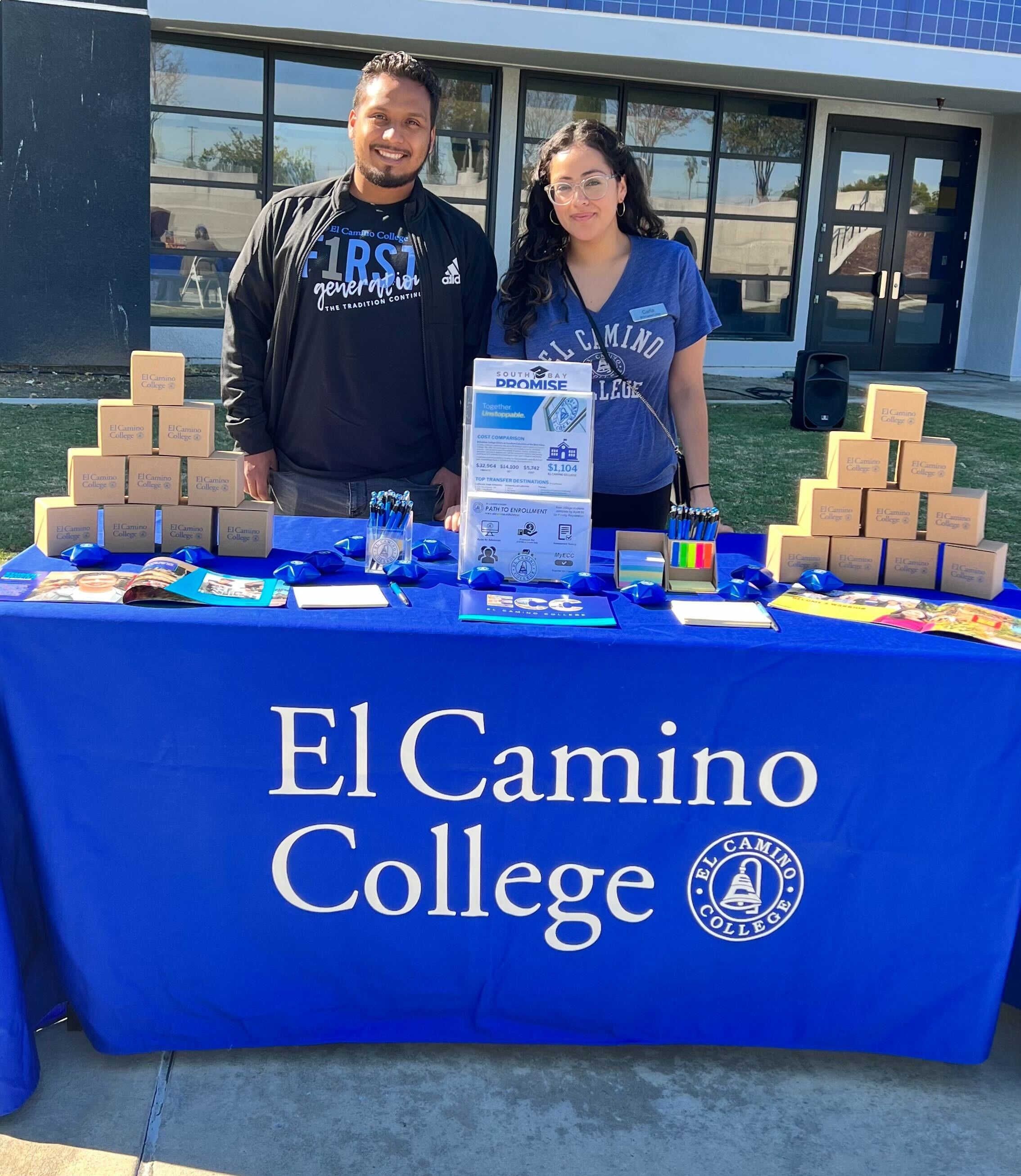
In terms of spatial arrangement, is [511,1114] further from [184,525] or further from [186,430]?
[186,430]

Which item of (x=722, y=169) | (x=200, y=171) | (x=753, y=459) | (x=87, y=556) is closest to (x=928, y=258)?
(x=722, y=169)

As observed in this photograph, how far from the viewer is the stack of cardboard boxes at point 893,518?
7.63ft

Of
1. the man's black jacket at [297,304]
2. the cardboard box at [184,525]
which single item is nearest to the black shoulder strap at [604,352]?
the man's black jacket at [297,304]

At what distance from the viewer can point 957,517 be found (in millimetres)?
2357

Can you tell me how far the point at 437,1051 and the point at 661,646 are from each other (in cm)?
89

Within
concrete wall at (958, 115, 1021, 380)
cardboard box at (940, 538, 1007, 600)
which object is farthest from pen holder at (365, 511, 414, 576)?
concrete wall at (958, 115, 1021, 380)

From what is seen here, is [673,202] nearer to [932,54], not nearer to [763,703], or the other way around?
[932,54]

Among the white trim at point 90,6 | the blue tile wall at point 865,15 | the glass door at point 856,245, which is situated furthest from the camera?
the glass door at point 856,245

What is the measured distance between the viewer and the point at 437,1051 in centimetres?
224

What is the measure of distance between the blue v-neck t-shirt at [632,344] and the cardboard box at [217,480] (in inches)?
27.9

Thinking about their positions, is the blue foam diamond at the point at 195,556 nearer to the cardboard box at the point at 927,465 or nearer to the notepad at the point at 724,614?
the notepad at the point at 724,614

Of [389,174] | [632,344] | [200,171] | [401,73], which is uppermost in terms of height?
[200,171]

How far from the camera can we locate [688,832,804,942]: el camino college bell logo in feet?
6.93

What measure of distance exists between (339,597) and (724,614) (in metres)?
0.69
